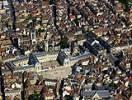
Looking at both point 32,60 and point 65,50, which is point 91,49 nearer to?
point 65,50

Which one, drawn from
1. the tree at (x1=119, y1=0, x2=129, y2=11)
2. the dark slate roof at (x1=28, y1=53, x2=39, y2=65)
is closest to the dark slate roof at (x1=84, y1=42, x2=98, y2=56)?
the dark slate roof at (x1=28, y1=53, x2=39, y2=65)

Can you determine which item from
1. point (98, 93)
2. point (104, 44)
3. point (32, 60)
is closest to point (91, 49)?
point (104, 44)

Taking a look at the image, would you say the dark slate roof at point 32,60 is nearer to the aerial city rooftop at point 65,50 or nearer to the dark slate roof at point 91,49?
the aerial city rooftop at point 65,50

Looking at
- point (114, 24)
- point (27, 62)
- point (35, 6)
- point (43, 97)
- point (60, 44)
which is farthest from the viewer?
point (35, 6)

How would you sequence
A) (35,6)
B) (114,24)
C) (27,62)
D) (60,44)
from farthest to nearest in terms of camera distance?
(35,6)
(114,24)
(60,44)
(27,62)

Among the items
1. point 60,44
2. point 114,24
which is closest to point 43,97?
point 60,44

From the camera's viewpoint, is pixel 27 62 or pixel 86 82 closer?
pixel 86 82

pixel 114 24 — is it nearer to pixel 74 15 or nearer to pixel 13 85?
pixel 74 15

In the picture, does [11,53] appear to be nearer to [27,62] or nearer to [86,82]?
[27,62]

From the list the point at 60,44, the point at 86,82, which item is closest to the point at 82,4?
the point at 60,44
